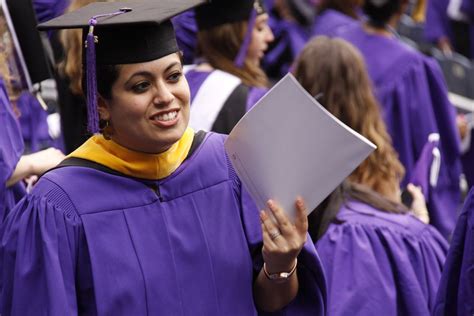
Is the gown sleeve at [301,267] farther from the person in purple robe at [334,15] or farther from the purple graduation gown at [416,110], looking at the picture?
the person in purple robe at [334,15]

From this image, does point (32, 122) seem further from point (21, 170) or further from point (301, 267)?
point (301, 267)

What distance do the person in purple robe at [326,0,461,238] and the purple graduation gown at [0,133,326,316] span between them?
2.98 meters

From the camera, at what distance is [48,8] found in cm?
511

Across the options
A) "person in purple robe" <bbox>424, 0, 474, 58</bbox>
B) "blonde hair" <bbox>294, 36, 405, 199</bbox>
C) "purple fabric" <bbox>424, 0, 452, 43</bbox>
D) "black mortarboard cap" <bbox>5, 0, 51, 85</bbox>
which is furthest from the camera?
"purple fabric" <bbox>424, 0, 452, 43</bbox>

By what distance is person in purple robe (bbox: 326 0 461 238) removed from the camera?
6.11m

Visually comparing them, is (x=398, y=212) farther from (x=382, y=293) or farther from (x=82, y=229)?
(x=82, y=229)

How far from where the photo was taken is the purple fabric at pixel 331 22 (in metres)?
7.23

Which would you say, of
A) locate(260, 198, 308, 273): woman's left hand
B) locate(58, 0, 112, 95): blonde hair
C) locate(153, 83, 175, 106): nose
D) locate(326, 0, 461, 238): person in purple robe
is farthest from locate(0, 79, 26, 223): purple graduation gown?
locate(326, 0, 461, 238): person in purple robe

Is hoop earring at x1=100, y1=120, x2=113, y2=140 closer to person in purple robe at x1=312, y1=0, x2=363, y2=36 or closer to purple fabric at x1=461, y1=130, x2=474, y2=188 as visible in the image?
purple fabric at x1=461, y1=130, x2=474, y2=188

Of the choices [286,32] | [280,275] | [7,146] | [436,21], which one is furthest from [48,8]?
[436,21]

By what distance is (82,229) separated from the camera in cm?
301

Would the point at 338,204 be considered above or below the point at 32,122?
below

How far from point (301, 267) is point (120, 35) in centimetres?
86

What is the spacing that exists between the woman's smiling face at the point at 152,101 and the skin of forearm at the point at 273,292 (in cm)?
48
